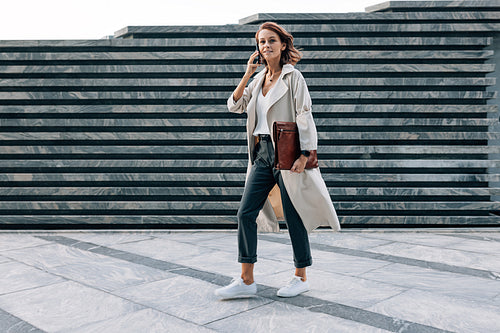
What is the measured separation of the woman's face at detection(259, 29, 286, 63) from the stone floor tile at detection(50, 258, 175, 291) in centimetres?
198

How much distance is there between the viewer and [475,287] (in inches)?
160

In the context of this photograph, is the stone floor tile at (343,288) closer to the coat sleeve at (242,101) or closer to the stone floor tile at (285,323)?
the stone floor tile at (285,323)

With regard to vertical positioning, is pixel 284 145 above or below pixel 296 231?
above

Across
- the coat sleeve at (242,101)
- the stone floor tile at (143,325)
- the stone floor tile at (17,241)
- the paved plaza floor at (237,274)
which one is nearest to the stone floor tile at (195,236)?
the paved plaza floor at (237,274)

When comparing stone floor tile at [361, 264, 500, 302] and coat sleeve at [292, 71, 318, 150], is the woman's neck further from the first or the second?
stone floor tile at [361, 264, 500, 302]

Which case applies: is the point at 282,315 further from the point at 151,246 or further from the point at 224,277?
the point at 151,246

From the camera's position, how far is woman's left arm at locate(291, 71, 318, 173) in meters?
3.62

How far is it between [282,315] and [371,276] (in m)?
1.27

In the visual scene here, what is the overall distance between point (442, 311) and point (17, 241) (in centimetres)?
464

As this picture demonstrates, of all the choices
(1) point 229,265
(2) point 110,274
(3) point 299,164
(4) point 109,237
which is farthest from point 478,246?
(4) point 109,237

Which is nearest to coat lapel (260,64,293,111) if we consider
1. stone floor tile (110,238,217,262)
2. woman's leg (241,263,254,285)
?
Answer: woman's leg (241,263,254,285)

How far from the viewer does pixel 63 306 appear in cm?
358

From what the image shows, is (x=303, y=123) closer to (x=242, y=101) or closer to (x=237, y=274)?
(x=242, y=101)

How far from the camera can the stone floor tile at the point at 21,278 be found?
13.4 ft
